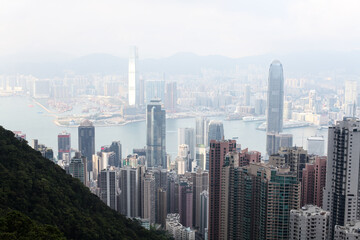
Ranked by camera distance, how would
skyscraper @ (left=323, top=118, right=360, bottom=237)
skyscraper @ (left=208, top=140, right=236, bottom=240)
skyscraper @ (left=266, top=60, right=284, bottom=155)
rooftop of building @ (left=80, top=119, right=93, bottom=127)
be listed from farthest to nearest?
skyscraper @ (left=266, top=60, right=284, bottom=155) < rooftop of building @ (left=80, top=119, right=93, bottom=127) < skyscraper @ (left=208, top=140, right=236, bottom=240) < skyscraper @ (left=323, top=118, right=360, bottom=237)

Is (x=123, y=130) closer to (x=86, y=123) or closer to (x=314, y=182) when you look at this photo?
(x=86, y=123)

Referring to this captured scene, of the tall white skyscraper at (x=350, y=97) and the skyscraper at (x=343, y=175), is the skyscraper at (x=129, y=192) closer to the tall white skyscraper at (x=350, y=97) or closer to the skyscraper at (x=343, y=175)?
the skyscraper at (x=343, y=175)

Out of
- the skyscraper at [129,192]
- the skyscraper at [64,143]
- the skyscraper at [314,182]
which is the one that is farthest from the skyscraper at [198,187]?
the skyscraper at [64,143]

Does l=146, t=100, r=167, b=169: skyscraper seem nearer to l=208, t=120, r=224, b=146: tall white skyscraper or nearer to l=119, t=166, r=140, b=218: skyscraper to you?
l=208, t=120, r=224, b=146: tall white skyscraper

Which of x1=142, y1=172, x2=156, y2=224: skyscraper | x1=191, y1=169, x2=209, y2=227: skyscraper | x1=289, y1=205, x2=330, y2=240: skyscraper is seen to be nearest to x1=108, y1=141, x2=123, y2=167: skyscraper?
x1=142, y1=172, x2=156, y2=224: skyscraper

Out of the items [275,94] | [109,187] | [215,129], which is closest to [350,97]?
[275,94]

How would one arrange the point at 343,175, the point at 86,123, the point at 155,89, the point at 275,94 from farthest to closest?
the point at 155,89 → the point at 275,94 → the point at 86,123 → the point at 343,175
